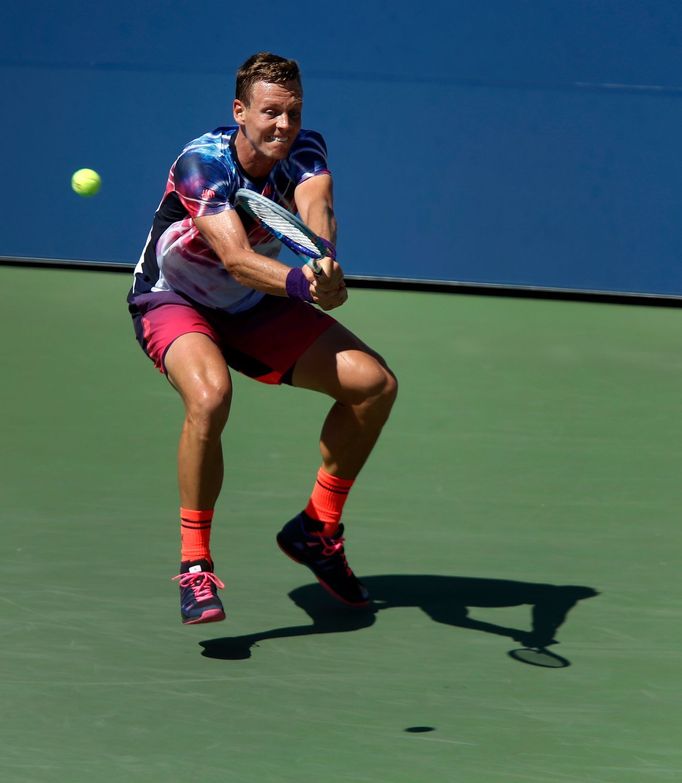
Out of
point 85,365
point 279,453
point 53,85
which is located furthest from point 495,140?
point 279,453

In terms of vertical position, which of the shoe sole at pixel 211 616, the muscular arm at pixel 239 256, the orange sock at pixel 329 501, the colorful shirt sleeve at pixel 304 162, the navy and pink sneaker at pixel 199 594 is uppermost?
the colorful shirt sleeve at pixel 304 162

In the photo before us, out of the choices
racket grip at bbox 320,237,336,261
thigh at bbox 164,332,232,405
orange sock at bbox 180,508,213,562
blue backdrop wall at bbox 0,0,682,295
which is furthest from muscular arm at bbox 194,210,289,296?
blue backdrop wall at bbox 0,0,682,295

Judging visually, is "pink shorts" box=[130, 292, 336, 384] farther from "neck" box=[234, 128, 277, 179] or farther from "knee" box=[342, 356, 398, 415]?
"neck" box=[234, 128, 277, 179]

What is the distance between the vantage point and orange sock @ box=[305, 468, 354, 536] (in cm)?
432

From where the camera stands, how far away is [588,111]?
1033 centimetres

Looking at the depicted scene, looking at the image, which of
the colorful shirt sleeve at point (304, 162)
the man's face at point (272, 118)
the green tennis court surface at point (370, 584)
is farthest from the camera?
the colorful shirt sleeve at point (304, 162)

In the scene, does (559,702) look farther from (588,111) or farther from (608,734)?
(588,111)

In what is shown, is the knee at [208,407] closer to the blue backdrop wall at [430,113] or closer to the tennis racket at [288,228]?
the tennis racket at [288,228]

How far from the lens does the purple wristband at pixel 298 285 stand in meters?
3.86

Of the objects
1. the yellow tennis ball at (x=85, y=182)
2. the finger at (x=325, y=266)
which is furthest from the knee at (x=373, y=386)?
the yellow tennis ball at (x=85, y=182)

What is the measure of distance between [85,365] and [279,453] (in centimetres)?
197

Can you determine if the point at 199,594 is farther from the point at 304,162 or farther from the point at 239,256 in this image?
the point at 304,162

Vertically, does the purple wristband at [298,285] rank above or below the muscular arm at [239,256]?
below

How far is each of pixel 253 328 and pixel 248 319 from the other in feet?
0.12
